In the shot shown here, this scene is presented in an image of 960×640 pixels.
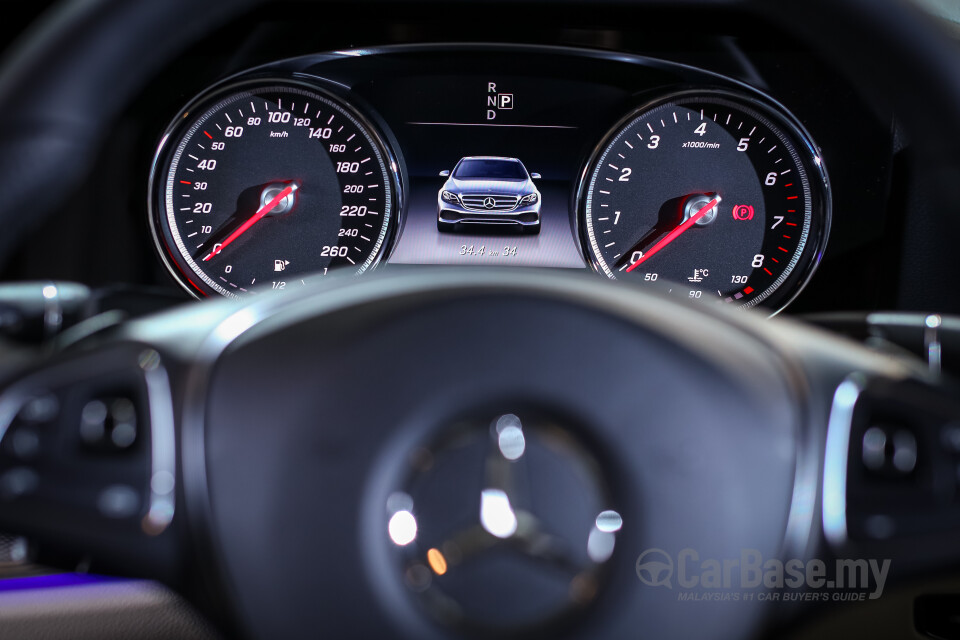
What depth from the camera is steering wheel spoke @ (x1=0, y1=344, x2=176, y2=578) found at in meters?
0.62

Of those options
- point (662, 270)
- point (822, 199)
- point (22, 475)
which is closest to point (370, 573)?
point (22, 475)

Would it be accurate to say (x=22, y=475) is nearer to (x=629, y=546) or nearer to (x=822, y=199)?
(x=629, y=546)

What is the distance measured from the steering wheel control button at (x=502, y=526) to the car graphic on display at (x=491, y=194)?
58.3 inches

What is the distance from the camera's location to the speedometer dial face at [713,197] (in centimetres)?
210

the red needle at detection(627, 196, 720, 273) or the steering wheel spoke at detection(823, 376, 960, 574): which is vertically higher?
the red needle at detection(627, 196, 720, 273)

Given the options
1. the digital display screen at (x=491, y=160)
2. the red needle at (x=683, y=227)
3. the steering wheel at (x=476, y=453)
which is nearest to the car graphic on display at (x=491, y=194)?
the digital display screen at (x=491, y=160)

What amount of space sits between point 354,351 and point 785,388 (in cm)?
29

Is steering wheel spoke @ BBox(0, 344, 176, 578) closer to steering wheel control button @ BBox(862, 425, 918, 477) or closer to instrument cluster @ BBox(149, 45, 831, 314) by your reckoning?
steering wheel control button @ BBox(862, 425, 918, 477)

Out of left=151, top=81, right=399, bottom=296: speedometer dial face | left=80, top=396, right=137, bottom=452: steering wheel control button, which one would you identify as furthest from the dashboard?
left=80, top=396, right=137, bottom=452: steering wheel control button

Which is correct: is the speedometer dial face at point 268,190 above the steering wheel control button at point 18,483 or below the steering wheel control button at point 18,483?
above

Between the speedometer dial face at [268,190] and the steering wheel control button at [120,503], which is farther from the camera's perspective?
the speedometer dial face at [268,190]

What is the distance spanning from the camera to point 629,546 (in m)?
0.58

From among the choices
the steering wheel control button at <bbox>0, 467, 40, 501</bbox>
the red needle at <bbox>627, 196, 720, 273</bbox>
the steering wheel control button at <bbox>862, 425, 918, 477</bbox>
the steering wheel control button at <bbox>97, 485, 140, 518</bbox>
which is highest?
the red needle at <bbox>627, 196, 720, 273</bbox>

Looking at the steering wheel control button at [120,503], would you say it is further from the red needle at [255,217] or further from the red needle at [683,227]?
the red needle at [683,227]
